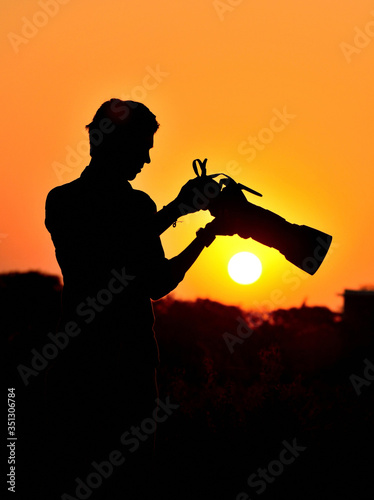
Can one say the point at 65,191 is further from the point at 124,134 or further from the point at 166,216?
the point at 166,216

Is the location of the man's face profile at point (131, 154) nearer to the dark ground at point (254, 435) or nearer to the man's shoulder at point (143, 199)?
the man's shoulder at point (143, 199)

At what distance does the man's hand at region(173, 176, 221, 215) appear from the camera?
3.64 m

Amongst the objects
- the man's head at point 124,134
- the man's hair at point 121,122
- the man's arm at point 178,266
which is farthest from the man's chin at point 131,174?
the man's arm at point 178,266

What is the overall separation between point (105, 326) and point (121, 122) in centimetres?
97

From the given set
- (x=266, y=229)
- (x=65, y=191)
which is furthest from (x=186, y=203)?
(x=65, y=191)

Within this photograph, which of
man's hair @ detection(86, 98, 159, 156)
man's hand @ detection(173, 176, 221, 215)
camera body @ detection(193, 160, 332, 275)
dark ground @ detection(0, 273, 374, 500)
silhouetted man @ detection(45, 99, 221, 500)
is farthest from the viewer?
dark ground @ detection(0, 273, 374, 500)

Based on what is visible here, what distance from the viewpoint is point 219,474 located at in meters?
5.91

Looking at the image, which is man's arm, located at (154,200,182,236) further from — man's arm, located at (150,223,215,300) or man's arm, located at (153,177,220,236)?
man's arm, located at (150,223,215,300)

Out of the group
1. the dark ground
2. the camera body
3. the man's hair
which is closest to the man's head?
the man's hair

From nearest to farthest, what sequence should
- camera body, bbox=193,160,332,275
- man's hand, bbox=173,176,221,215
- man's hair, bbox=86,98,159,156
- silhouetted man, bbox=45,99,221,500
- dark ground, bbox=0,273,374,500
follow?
silhouetted man, bbox=45,99,221,500, man's hair, bbox=86,98,159,156, man's hand, bbox=173,176,221,215, camera body, bbox=193,160,332,275, dark ground, bbox=0,273,374,500

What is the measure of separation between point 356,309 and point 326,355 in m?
27.8

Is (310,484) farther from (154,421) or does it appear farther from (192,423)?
(154,421)

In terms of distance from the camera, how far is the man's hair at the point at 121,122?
3.48 m

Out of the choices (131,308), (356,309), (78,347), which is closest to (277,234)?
(131,308)
